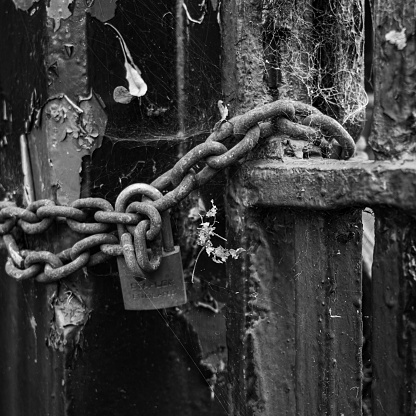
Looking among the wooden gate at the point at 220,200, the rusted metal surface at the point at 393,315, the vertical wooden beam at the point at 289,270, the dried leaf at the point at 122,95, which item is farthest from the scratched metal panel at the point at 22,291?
the rusted metal surface at the point at 393,315

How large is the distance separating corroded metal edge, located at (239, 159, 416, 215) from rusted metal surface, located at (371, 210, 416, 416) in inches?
1.2

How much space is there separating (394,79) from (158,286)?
1.66ft

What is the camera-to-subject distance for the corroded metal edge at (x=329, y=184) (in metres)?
0.63

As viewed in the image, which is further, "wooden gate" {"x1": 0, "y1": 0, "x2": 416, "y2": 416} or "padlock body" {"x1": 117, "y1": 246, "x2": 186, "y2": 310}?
"padlock body" {"x1": 117, "y1": 246, "x2": 186, "y2": 310}

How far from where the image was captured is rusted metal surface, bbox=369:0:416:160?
0.64m

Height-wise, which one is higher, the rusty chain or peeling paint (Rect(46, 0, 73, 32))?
peeling paint (Rect(46, 0, 73, 32))

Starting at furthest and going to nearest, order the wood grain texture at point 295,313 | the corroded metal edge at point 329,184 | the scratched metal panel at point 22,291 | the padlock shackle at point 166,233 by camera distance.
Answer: the scratched metal panel at point 22,291, the padlock shackle at point 166,233, the wood grain texture at point 295,313, the corroded metal edge at point 329,184

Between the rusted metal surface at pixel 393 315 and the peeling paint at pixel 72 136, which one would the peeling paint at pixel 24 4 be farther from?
the rusted metal surface at pixel 393 315

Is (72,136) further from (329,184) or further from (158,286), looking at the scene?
(329,184)

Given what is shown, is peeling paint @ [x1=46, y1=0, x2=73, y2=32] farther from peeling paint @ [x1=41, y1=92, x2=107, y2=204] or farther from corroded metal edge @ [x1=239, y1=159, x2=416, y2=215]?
corroded metal edge @ [x1=239, y1=159, x2=416, y2=215]

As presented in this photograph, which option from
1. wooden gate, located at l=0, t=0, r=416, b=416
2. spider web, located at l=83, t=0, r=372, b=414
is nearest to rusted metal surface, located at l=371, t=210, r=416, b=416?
wooden gate, located at l=0, t=0, r=416, b=416

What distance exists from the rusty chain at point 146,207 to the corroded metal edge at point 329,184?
0.05 m

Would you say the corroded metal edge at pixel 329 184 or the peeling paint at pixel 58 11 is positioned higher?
the peeling paint at pixel 58 11

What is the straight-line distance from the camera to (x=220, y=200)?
→ 1.07m
